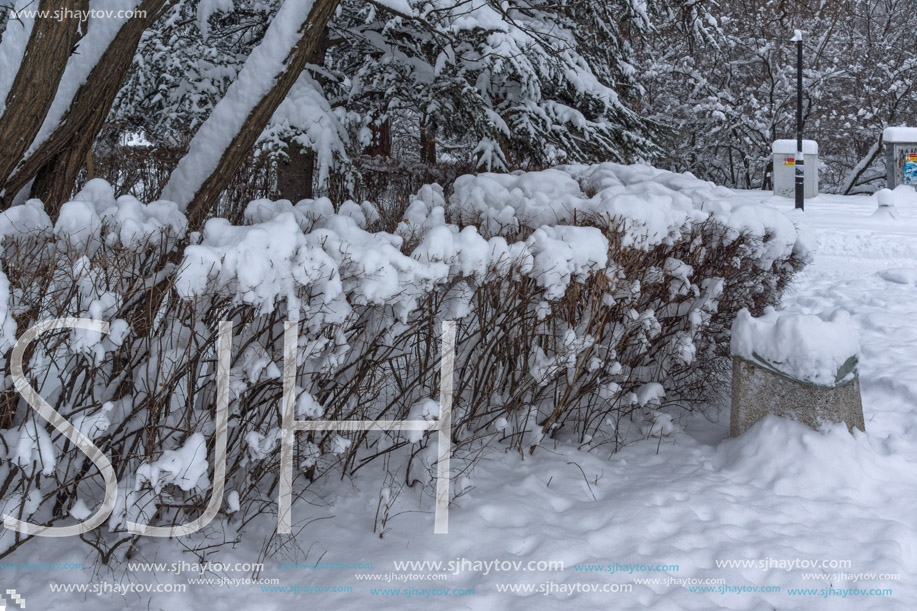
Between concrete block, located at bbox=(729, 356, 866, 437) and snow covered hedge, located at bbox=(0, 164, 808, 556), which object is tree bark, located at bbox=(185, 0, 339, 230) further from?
concrete block, located at bbox=(729, 356, 866, 437)

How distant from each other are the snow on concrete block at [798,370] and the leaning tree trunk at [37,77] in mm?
3411

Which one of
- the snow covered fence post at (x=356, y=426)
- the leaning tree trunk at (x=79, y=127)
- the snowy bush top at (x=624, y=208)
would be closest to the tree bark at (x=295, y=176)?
the snowy bush top at (x=624, y=208)

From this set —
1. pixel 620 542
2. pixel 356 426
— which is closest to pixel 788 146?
pixel 620 542

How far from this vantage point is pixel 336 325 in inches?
111

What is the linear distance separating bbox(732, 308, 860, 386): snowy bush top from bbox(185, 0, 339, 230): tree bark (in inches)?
106

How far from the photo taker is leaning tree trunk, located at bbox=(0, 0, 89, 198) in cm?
285

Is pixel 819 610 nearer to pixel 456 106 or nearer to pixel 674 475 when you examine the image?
pixel 674 475

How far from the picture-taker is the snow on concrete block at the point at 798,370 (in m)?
3.64

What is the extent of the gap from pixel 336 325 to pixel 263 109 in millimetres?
1479

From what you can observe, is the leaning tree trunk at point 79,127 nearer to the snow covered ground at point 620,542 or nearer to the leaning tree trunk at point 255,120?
the leaning tree trunk at point 255,120

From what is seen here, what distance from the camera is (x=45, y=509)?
2941 mm
